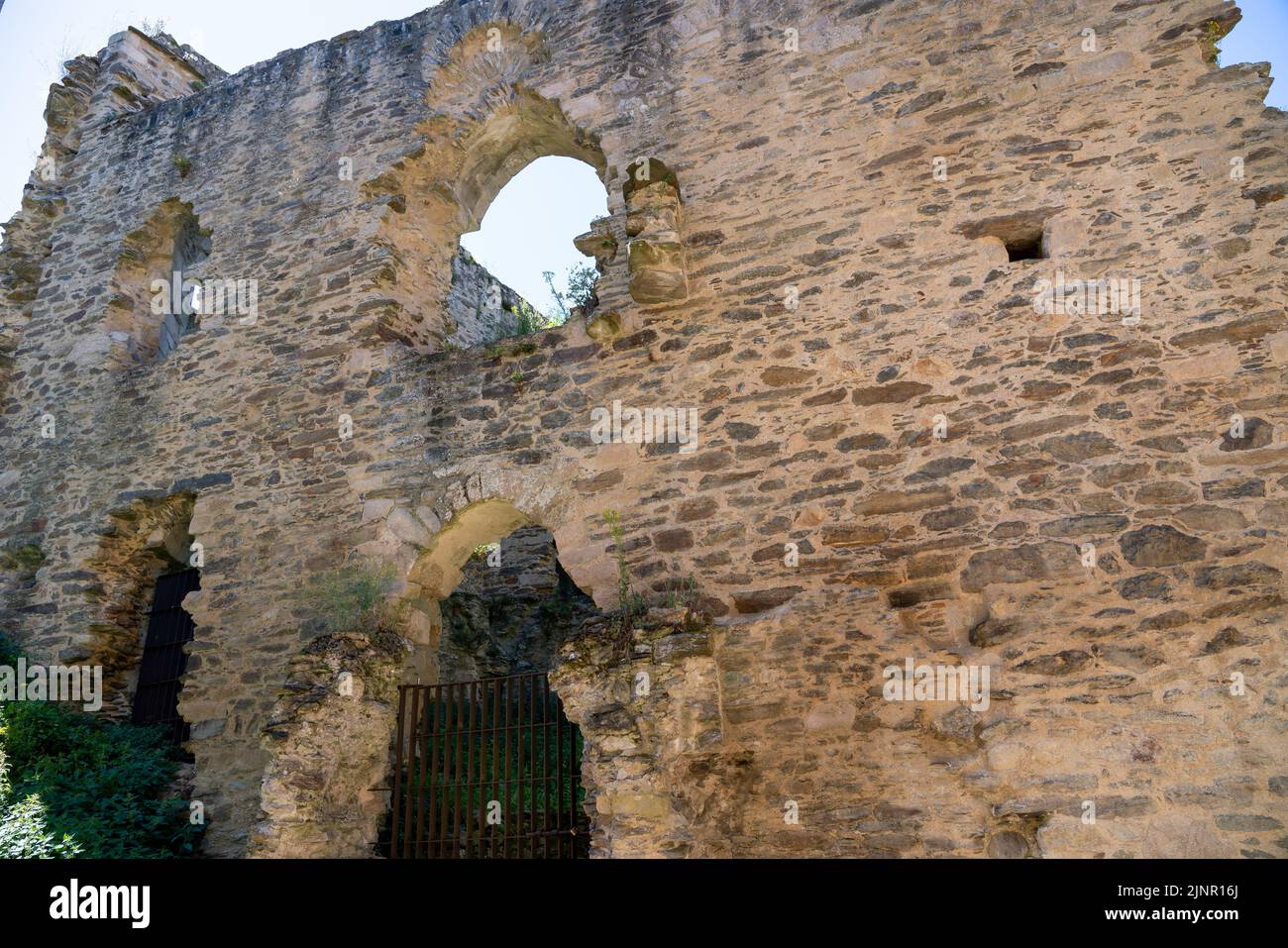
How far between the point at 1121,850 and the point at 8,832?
247 inches

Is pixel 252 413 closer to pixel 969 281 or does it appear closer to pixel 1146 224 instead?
pixel 969 281

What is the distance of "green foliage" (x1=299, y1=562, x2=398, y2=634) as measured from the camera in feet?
21.3

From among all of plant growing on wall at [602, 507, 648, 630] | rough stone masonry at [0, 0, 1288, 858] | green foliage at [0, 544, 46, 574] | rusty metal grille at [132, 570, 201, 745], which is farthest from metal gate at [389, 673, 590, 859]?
green foliage at [0, 544, 46, 574]

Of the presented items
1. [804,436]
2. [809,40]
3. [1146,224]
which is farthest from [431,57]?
[1146,224]

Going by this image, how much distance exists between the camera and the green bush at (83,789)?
19.0 ft

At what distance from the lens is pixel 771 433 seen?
5.90m

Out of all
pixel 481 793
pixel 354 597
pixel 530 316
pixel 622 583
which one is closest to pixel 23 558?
pixel 354 597

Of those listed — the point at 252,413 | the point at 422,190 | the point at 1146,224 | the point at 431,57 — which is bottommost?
the point at 252,413

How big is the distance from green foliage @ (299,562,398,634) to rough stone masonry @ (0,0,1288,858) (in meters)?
0.13

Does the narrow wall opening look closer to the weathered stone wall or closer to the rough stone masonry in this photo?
the rough stone masonry

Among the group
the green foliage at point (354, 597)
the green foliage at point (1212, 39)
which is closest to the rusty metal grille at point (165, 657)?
the green foliage at point (354, 597)

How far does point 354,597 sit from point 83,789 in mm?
2198

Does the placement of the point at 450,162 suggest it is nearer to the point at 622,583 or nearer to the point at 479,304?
the point at 479,304

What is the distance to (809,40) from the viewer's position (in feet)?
22.0
